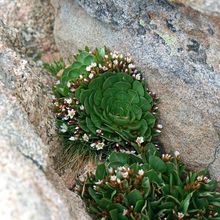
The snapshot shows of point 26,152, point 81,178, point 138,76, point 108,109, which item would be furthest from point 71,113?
point 26,152

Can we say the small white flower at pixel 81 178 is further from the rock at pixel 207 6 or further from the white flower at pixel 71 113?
the rock at pixel 207 6

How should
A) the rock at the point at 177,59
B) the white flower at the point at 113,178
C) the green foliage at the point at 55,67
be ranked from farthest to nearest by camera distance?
the green foliage at the point at 55,67 < the rock at the point at 177,59 < the white flower at the point at 113,178

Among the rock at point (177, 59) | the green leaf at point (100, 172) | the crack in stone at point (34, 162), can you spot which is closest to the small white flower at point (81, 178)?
the green leaf at point (100, 172)

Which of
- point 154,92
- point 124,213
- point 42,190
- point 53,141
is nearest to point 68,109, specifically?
point 53,141

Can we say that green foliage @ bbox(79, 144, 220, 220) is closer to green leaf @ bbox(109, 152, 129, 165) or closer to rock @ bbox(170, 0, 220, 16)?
green leaf @ bbox(109, 152, 129, 165)

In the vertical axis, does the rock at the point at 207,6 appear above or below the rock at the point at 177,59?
above

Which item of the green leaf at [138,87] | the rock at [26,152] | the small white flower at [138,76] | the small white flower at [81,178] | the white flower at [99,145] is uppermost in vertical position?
the small white flower at [138,76]

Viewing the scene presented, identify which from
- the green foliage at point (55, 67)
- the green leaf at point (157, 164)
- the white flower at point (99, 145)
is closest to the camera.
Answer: the green leaf at point (157, 164)
